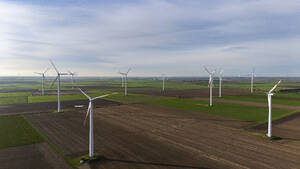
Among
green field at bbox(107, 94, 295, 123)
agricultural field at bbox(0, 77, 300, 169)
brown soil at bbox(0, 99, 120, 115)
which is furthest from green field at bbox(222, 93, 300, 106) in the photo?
brown soil at bbox(0, 99, 120, 115)

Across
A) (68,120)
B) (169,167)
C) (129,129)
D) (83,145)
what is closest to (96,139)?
(83,145)

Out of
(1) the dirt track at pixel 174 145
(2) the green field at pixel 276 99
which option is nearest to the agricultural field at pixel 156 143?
(1) the dirt track at pixel 174 145

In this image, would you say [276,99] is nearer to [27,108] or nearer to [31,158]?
[31,158]

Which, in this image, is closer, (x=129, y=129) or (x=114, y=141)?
(x=114, y=141)

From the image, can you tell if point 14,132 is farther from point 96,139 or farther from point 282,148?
point 282,148

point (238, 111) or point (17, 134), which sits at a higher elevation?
point (238, 111)

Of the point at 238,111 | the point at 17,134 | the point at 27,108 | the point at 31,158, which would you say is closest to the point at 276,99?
the point at 238,111
